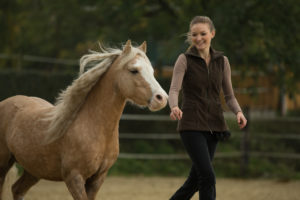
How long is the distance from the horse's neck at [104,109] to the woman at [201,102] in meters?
0.60

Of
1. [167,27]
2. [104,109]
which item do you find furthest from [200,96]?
[167,27]

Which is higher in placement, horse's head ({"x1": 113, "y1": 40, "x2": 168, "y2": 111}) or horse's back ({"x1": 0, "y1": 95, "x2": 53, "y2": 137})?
horse's head ({"x1": 113, "y1": 40, "x2": 168, "y2": 111})

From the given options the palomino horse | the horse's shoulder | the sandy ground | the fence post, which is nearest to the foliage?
the fence post

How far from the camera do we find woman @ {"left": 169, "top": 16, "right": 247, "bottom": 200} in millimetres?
4664

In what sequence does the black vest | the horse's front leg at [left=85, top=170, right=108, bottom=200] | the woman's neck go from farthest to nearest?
the horse's front leg at [left=85, top=170, right=108, bottom=200], the woman's neck, the black vest

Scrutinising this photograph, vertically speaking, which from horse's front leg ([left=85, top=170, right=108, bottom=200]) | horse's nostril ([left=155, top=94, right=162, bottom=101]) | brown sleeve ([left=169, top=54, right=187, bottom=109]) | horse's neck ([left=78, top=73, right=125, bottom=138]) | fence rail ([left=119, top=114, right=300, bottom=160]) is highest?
brown sleeve ([left=169, top=54, right=187, bottom=109])

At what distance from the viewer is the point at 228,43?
39.1 ft

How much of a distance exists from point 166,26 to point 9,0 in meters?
6.44

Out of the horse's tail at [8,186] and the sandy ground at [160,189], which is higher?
the horse's tail at [8,186]

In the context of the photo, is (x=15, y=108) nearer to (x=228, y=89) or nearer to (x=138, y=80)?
(x=138, y=80)

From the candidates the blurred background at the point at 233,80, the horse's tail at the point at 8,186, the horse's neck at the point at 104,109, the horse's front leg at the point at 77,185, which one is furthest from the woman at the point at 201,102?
the blurred background at the point at 233,80

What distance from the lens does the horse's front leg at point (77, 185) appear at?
15.6 ft

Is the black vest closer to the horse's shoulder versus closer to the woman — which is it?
the woman

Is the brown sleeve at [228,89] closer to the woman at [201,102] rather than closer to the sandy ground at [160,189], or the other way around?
the woman at [201,102]
